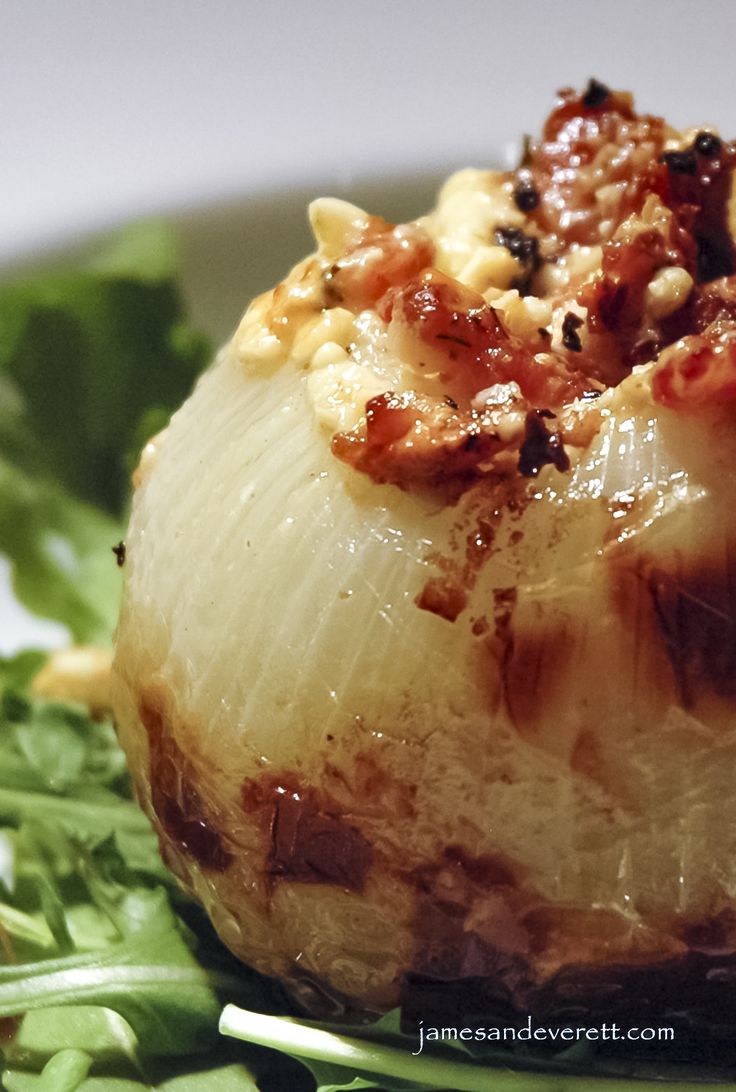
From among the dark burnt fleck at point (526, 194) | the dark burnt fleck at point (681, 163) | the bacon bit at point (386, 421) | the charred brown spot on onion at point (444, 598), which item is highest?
the dark burnt fleck at point (681, 163)

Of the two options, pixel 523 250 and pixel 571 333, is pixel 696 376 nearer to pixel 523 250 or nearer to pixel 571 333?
pixel 571 333

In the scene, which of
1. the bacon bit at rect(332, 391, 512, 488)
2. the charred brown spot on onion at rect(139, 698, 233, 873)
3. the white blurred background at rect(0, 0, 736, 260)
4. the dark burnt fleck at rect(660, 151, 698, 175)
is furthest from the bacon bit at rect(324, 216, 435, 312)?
the white blurred background at rect(0, 0, 736, 260)

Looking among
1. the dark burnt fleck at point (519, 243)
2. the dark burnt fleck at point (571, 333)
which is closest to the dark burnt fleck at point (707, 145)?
the dark burnt fleck at point (519, 243)

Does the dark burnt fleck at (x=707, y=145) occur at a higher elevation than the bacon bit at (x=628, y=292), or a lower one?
higher

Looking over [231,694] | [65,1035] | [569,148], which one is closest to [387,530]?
[231,694]

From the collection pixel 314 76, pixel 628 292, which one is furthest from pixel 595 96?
pixel 314 76

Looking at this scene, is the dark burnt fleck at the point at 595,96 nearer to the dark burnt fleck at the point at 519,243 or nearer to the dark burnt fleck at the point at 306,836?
the dark burnt fleck at the point at 519,243

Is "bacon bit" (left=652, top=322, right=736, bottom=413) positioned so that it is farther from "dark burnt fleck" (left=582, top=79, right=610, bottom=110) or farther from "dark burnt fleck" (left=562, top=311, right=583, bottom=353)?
"dark burnt fleck" (left=582, top=79, right=610, bottom=110)

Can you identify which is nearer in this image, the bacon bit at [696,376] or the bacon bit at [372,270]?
the bacon bit at [696,376]
